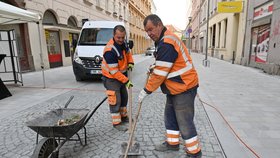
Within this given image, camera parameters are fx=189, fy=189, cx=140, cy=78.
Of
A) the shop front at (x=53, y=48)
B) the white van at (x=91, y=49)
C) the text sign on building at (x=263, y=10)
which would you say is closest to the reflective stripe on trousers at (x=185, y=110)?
the white van at (x=91, y=49)

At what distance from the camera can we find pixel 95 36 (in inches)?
308

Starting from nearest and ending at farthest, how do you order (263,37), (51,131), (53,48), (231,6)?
(51,131) → (263,37) → (53,48) → (231,6)

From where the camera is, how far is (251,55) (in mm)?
11977

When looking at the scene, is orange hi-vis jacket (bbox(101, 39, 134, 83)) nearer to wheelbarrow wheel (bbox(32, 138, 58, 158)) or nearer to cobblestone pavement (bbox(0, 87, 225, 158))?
cobblestone pavement (bbox(0, 87, 225, 158))

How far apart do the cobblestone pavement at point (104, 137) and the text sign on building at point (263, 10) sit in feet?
A: 27.1

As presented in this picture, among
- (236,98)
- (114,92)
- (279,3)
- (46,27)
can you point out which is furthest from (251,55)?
(46,27)

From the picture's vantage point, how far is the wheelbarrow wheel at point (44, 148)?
2188mm

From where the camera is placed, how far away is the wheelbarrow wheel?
219 centimetres

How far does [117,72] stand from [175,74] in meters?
1.18

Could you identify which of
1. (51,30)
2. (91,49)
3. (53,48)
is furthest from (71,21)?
(91,49)

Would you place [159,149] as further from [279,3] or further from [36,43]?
[36,43]

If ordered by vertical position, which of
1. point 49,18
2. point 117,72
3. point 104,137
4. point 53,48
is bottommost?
point 104,137

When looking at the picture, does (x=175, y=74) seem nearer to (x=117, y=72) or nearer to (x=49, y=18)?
(x=117, y=72)

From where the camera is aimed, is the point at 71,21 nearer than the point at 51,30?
No
